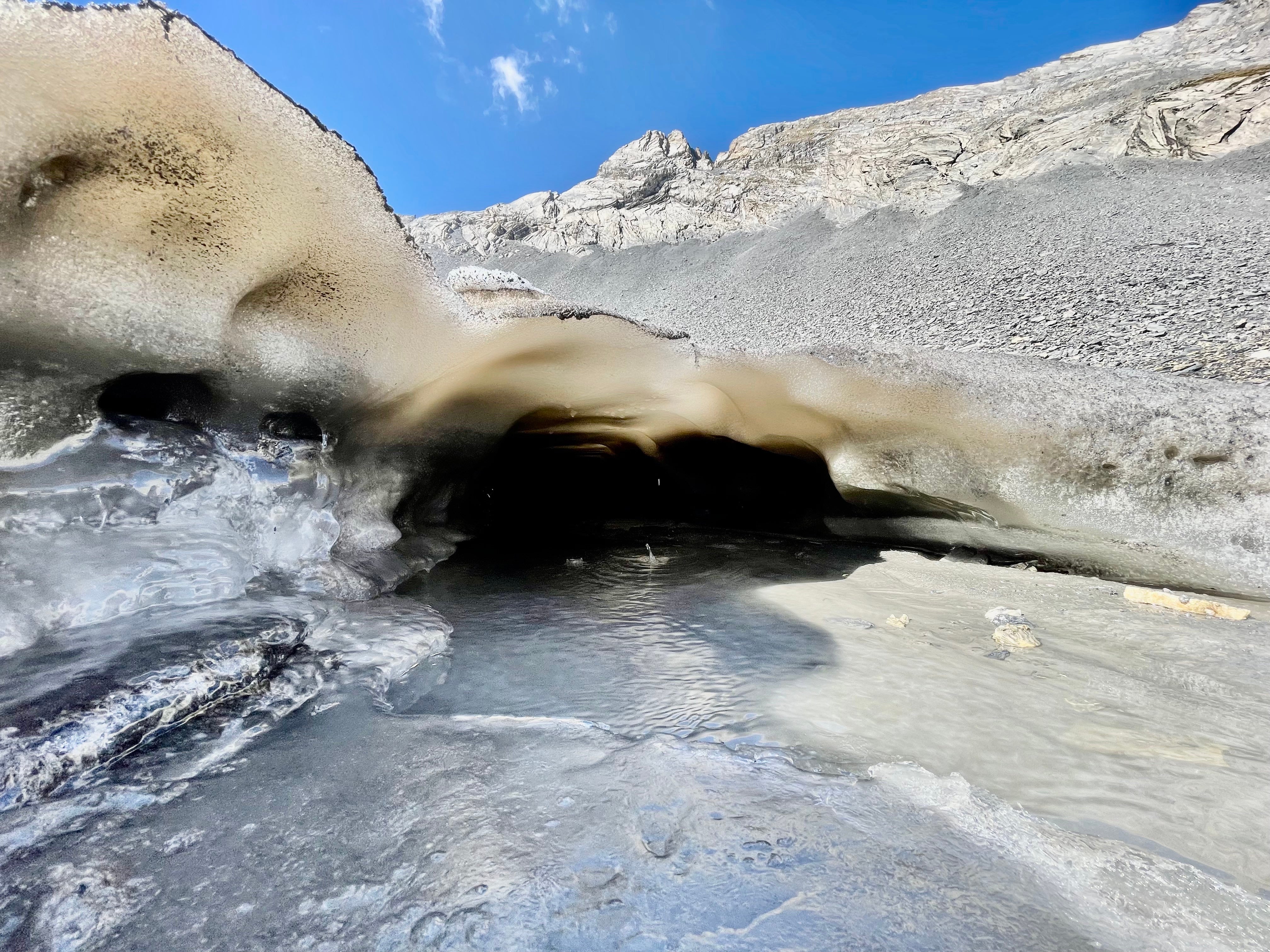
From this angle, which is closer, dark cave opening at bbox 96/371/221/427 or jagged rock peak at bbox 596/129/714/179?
dark cave opening at bbox 96/371/221/427

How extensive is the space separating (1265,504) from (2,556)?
439cm

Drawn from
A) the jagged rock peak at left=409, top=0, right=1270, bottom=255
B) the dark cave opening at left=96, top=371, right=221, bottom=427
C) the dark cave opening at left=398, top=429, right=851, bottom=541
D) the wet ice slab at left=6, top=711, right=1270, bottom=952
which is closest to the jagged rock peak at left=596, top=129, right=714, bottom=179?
the jagged rock peak at left=409, top=0, right=1270, bottom=255

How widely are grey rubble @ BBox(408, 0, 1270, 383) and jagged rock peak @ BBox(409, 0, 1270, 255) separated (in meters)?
0.05

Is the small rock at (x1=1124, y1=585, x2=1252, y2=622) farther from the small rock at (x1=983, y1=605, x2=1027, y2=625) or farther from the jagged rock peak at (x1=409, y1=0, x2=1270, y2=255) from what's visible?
the jagged rock peak at (x1=409, y1=0, x2=1270, y2=255)

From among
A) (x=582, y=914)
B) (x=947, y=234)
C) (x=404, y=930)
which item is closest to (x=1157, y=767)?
(x=582, y=914)

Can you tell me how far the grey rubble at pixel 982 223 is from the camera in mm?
5012

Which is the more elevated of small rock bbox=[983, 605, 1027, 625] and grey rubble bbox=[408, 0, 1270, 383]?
grey rubble bbox=[408, 0, 1270, 383]

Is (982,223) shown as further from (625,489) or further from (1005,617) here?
(1005,617)

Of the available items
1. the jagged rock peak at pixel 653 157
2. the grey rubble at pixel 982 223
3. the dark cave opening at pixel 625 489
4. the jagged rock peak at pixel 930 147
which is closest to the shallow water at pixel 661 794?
the grey rubble at pixel 982 223

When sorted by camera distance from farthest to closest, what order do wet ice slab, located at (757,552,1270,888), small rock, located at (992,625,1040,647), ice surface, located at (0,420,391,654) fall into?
small rock, located at (992,625,1040,647), ice surface, located at (0,420,391,654), wet ice slab, located at (757,552,1270,888)

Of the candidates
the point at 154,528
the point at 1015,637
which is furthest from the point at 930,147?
the point at 154,528

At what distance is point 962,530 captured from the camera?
11.1 feet

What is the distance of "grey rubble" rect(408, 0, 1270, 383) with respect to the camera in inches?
197

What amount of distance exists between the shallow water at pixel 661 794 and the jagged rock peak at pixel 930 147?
39.1 ft
